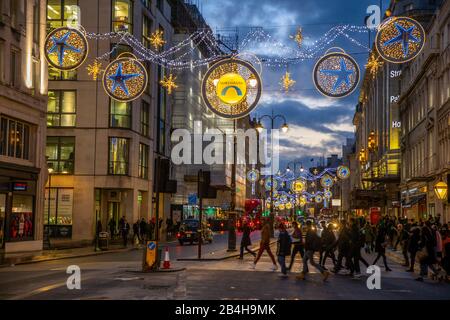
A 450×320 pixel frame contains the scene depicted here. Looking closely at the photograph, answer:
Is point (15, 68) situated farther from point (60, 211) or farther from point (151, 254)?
point (60, 211)

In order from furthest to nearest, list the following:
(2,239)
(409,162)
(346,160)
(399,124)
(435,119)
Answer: (346,160) < (399,124) < (409,162) < (435,119) < (2,239)

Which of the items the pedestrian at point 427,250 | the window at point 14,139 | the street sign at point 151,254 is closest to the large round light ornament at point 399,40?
the pedestrian at point 427,250

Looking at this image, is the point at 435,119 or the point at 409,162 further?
the point at 409,162

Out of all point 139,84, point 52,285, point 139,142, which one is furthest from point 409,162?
point 52,285

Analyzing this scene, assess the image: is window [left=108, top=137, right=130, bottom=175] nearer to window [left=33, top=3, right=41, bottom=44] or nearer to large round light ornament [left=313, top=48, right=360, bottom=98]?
window [left=33, top=3, right=41, bottom=44]

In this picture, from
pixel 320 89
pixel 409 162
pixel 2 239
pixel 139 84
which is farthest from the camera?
pixel 409 162

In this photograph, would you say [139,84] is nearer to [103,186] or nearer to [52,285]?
[52,285]

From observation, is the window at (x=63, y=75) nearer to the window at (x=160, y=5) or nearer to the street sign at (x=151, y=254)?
the window at (x=160, y=5)

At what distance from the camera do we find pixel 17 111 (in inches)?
1312

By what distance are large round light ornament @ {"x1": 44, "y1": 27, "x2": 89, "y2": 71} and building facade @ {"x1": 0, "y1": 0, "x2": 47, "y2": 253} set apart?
11424 millimetres

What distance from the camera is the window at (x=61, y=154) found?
157 feet

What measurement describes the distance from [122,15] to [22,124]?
16931 mm

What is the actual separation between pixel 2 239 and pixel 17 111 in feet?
21.6

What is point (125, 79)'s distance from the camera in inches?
868
